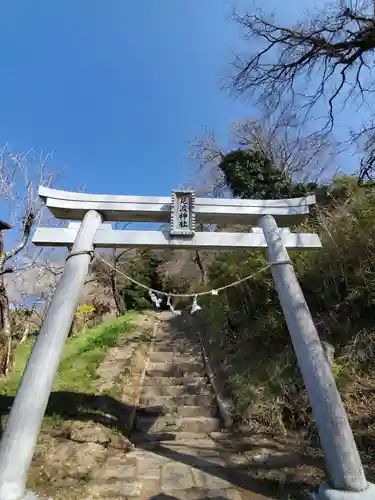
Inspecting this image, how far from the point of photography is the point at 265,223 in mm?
4695

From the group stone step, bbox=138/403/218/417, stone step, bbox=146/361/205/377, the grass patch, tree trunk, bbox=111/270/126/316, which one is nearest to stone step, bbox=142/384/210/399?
stone step, bbox=138/403/218/417

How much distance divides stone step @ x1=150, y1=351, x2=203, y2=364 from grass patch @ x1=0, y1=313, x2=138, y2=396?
1290 mm

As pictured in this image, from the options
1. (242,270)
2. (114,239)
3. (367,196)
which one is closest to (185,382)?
(242,270)

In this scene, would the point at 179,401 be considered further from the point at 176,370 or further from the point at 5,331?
the point at 5,331

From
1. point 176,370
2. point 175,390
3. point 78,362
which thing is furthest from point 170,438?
point 78,362

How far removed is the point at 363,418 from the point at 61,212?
497 centimetres

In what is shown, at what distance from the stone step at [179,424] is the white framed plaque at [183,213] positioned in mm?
3232

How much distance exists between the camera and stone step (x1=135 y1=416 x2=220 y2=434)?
5.50 m

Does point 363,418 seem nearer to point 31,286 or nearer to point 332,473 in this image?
point 332,473

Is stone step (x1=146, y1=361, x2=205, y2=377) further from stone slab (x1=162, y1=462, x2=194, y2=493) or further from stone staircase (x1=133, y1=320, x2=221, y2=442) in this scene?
stone slab (x1=162, y1=462, x2=194, y2=493)

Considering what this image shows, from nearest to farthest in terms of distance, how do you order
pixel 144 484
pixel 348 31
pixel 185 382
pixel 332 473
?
pixel 332 473
pixel 144 484
pixel 348 31
pixel 185 382

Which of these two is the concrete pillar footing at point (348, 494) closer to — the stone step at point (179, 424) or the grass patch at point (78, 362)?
→ the stone step at point (179, 424)

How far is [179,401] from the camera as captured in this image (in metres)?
6.35

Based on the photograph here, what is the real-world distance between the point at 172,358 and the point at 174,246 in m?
5.02
